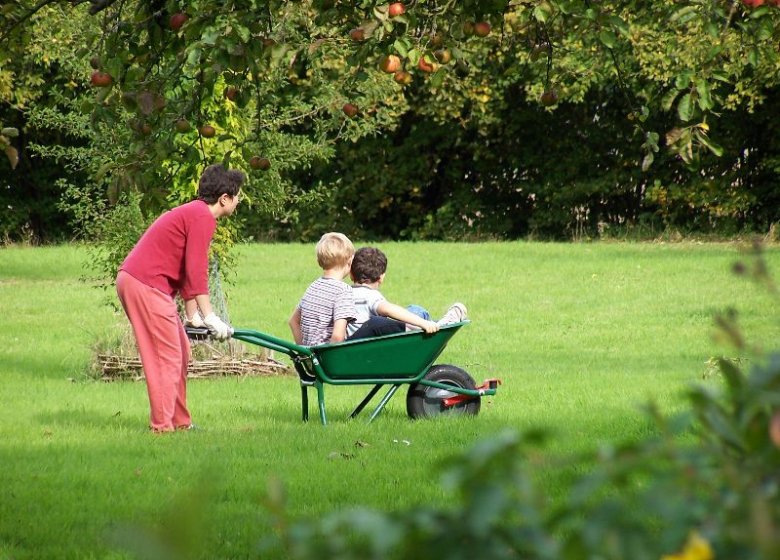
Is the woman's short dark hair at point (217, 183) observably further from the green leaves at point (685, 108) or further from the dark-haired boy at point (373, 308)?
the green leaves at point (685, 108)

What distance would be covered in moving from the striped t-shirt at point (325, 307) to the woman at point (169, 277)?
0.65m

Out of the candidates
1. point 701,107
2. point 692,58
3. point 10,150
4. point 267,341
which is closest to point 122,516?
point 10,150

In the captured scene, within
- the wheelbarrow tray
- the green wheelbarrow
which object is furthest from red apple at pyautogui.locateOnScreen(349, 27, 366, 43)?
the wheelbarrow tray

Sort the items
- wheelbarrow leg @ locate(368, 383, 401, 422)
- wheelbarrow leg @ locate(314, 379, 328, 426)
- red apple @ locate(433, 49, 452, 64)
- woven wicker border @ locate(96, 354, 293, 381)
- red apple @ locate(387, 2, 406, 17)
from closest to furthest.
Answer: red apple @ locate(387, 2, 406, 17) < red apple @ locate(433, 49, 452, 64) < wheelbarrow leg @ locate(314, 379, 328, 426) < wheelbarrow leg @ locate(368, 383, 401, 422) < woven wicker border @ locate(96, 354, 293, 381)

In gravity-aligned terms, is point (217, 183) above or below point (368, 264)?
above

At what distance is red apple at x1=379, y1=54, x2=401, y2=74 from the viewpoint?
4.60m

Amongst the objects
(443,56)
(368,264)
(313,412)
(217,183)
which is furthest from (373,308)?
(443,56)

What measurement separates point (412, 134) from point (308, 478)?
20713 mm

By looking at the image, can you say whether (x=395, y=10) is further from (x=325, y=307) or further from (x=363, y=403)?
(x=363, y=403)

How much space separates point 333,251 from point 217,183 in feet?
2.55

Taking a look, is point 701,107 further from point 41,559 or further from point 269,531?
point 41,559

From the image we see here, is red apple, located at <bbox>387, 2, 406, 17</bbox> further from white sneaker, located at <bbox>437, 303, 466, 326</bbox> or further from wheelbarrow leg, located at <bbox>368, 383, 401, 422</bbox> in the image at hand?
white sneaker, located at <bbox>437, 303, 466, 326</bbox>

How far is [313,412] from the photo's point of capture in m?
7.82

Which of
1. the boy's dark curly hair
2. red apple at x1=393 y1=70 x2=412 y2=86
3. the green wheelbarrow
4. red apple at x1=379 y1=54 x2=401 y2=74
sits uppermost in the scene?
red apple at x1=379 y1=54 x2=401 y2=74
